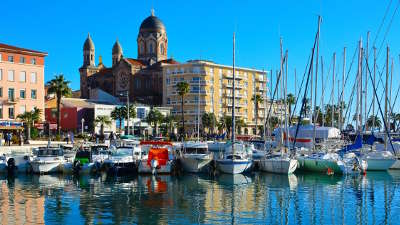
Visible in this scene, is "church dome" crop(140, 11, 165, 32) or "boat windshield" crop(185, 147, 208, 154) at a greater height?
"church dome" crop(140, 11, 165, 32)

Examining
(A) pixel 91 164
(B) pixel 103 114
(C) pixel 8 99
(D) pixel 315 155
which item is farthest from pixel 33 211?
(B) pixel 103 114

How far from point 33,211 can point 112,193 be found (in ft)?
26.9

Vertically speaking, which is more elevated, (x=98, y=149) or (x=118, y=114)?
(x=118, y=114)

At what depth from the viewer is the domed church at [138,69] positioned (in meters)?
135

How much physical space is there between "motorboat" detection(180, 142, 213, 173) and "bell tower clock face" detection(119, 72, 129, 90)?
8672 centimetres

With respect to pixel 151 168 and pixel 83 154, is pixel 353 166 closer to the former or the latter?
pixel 151 168

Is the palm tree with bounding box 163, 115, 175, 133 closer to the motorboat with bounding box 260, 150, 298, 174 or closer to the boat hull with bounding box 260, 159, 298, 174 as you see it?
the motorboat with bounding box 260, 150, 298, 174

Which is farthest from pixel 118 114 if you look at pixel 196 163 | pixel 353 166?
pixel 353 166

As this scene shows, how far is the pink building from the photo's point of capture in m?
82.9

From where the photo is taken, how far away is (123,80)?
13862 centimetres

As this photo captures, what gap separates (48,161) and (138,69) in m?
87.9

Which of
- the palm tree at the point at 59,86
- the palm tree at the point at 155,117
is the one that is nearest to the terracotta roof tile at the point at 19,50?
the palm tree at the point at 59,86

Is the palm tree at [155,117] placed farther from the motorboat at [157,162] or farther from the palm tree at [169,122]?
the motorboat at [157,162]

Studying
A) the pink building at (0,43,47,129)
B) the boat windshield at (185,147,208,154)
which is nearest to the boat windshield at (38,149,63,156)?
the boat windshield at (185,147,208,154)
